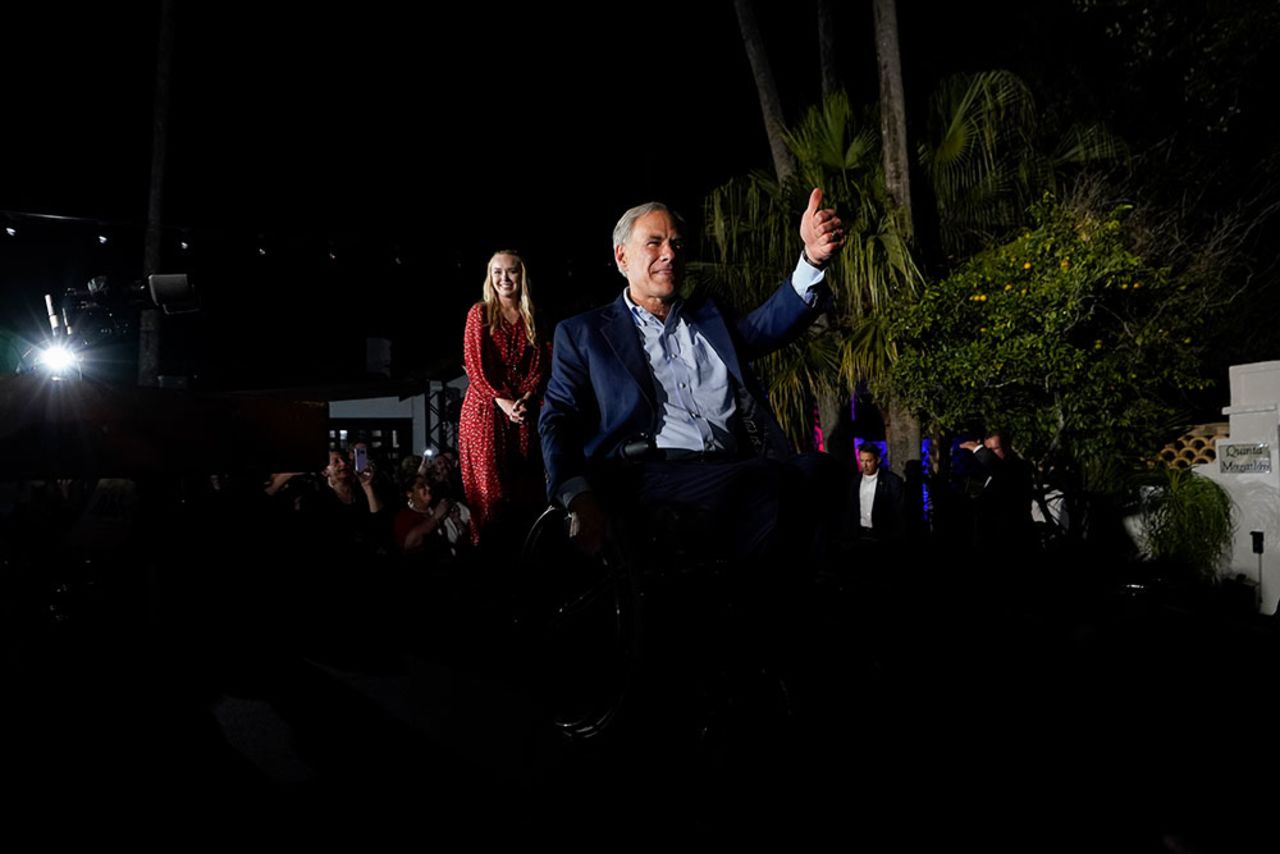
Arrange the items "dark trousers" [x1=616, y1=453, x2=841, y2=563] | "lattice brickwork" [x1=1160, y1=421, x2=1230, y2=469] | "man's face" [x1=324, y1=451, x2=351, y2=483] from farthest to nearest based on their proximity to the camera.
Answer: "lattice brickwork" [x1=1160, y1=421, x2=1230, y2=469]
"man's face" [x1=324, y1=451, x2=351, y2=483]
"dark trousers" [x1=616, y1=453, x2=841, y2=563]

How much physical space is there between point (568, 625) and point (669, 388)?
70 centimetres

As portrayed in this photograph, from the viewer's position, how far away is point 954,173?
810 cm

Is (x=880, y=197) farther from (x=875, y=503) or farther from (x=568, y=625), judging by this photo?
(x=568, y=625)

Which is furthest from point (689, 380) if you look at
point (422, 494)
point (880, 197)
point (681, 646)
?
point (880, 197)

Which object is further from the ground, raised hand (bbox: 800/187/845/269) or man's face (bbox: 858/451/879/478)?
raised hand (bbox: 800/187/845/269)

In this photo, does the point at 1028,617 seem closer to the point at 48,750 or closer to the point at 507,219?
the point at 48,750

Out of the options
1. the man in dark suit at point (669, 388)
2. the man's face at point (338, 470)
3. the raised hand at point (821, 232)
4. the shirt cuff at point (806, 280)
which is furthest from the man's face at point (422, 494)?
the raised hand at point (821, 232)

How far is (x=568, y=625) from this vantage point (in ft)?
8.36

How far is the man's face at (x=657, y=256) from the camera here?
2611mm

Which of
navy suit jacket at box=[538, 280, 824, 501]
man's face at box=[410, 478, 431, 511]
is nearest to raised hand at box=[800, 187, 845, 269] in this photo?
navy suit jacket at box=[538, 280, 824, 501]

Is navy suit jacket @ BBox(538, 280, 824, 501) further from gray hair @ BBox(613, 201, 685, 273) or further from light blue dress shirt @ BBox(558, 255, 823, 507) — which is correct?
gray hair @ BBox(613, 201, 685, 273)

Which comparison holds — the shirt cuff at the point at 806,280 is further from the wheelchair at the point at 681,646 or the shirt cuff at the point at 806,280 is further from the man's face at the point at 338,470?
the man's face at the point at 338,470

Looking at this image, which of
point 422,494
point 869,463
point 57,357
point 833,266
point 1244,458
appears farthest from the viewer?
point 869,463

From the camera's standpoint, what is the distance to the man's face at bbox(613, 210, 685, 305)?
261 cm
